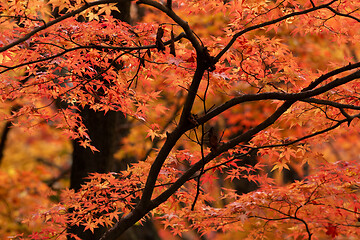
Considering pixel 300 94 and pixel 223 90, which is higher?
pixel 223 90

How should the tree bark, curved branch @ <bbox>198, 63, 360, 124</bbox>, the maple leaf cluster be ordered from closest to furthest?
curved branch @ <bbox>198, 63, 360, 124</bbox> < the maple leaf cluster < the tree bark

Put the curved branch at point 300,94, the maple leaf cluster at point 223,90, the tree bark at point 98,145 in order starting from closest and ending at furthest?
the curved branch at point 300,94, the maple leaf cluster at point 223,90, the tree bark at point 98,145

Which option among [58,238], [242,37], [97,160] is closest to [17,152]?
[97,160]

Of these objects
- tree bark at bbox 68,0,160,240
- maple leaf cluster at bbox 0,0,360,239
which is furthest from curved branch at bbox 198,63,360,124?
tree bark at bbox 68,0,160,240

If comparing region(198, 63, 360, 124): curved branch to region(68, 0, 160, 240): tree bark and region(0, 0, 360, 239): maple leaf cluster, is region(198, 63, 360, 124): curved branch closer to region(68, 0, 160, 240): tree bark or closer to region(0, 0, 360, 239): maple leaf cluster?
region(0, 0, 360, 239): maple leaf cluster

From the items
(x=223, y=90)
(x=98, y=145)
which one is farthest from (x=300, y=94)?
(x=98, y=145)

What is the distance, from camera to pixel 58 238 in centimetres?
448

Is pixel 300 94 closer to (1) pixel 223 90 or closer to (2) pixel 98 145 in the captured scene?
(1) pixel 223 90

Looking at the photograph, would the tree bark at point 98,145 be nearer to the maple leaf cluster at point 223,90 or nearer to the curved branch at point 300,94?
the maple leaf cluster at point 223,90

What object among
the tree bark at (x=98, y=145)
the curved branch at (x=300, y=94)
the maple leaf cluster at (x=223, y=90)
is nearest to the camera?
the curved branch at (x=300, y=94)

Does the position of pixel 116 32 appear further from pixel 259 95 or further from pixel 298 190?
pixel 298 190

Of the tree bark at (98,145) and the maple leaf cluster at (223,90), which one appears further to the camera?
the tree bark at (98,145)

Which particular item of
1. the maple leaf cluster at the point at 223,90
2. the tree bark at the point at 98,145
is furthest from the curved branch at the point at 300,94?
the tree bark at the point at 98,145

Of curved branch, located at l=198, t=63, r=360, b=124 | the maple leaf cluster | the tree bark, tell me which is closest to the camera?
curved branch, located at l=198, t=63, r=360, b=124
